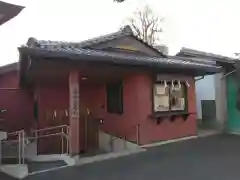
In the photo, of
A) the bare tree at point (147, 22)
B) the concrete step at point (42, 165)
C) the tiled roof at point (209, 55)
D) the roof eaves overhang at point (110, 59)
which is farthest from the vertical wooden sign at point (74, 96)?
the bare tree at point (147, 22)

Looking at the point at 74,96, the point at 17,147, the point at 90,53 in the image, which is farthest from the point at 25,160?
the point at 90,53

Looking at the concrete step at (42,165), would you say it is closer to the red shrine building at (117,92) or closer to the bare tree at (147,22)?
the red shrine building at (117,92)

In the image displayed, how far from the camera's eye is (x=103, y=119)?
479 inches

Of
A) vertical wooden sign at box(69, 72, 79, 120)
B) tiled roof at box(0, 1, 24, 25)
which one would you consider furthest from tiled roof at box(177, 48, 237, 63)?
tiled roof at box(0, 1, 24, 25)

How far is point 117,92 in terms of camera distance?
37.6 ft

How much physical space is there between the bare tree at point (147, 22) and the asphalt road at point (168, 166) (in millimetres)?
20869

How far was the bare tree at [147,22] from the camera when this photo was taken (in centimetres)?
3006

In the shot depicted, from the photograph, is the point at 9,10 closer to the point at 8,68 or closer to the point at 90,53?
the point at 90,53

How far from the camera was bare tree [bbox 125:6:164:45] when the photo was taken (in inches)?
1184

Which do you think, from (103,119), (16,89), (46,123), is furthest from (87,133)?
(16,89)

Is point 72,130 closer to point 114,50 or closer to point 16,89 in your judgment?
point 114,50

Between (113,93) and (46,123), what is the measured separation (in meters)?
2.66

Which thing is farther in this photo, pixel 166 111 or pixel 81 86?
pixel 81 86

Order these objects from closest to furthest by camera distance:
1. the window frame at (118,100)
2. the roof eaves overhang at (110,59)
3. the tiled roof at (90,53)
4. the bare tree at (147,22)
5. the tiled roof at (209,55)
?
the roof eaves overhang at (110,59), the tiled roof at (90,53), the window frame at (118,100), the tiled roof at (209,55), the bare tree at (147,22)
